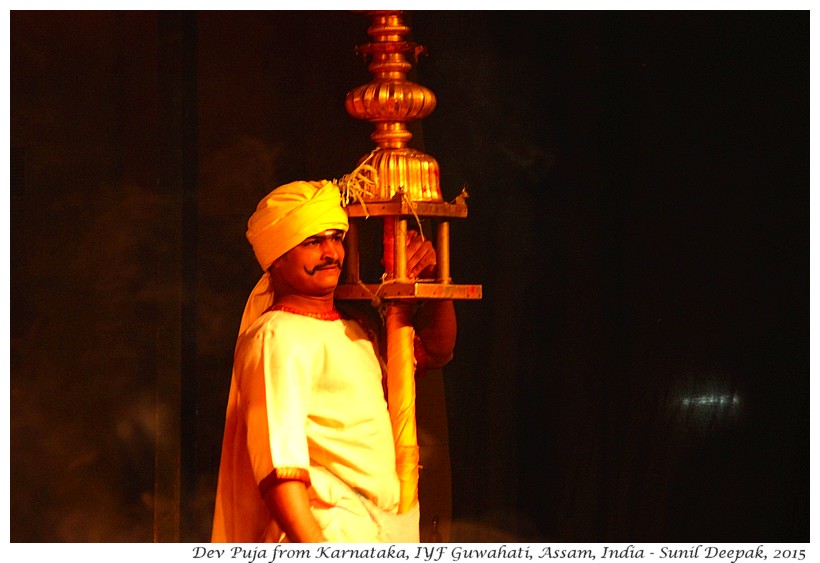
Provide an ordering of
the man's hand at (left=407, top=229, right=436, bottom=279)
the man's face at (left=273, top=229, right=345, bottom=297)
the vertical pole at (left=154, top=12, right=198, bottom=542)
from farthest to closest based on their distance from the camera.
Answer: the vertical pole at (left=154, top=12, right=198, bottom=542)
the man's hand at (left=407, top=229, right=436, bottom=279)
the man's face at (left=273, top=229, right=345, bottom=297)

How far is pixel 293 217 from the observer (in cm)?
313

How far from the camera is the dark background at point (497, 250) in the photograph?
3.50m

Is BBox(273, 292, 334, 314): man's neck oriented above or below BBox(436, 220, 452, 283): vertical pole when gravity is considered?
below

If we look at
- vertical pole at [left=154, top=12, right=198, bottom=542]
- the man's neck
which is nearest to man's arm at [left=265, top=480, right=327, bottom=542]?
the man's neck

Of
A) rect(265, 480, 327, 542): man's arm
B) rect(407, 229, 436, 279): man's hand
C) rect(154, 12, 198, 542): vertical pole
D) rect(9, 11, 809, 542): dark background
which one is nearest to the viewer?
rect(265, 480, 327, 542): man's arm

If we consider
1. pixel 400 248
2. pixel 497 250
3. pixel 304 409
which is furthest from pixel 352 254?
pixel 497 250

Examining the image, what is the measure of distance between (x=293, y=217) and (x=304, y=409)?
345mm

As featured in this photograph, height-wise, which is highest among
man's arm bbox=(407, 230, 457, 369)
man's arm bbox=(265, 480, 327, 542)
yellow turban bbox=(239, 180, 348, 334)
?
yellow turban bbox=(239, 180, 348, 334)

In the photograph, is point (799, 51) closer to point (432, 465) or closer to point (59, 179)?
point (432, 465)

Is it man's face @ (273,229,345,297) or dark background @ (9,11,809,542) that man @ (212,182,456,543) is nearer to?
man's face @ (273,229,345,297)

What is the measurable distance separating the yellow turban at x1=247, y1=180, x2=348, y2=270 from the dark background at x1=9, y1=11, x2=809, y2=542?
1.63 feet

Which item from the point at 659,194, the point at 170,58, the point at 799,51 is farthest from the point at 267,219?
the point at 799,51

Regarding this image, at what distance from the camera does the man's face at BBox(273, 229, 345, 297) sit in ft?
10.3

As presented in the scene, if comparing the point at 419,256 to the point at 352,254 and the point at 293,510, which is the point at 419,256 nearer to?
the point at 352,254
